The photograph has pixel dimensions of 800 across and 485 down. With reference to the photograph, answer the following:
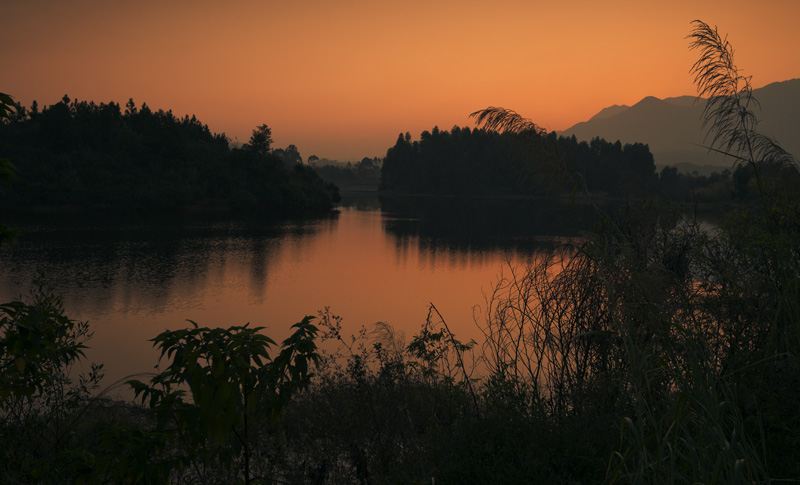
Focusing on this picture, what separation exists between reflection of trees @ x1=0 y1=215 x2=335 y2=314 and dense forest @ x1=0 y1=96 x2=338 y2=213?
44.7 ft

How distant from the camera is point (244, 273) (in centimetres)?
3322

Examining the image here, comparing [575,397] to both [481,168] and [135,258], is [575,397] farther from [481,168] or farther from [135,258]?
[481,168]

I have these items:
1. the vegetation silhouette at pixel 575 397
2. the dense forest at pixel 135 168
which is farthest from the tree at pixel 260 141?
the vegetation silhouette at pixel 575 397

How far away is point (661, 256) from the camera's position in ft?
41.9

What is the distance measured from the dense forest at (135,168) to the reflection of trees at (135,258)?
44.7 feet

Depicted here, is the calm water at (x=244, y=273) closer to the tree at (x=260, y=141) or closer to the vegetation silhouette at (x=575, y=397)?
the vegetation silhouette at (x=575, y=397)

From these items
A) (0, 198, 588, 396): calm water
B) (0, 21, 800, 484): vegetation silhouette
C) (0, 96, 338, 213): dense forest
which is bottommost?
(0, 198, 588, 396): calm water

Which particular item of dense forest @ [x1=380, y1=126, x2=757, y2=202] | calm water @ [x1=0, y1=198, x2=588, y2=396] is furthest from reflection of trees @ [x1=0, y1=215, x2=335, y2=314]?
dense forest @ [x1=380, y1=126, x2=757, y2=202]

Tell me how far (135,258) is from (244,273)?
27.7 ft

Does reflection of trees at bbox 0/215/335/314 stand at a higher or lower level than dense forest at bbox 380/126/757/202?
lower

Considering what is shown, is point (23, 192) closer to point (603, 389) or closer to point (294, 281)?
point (294, 281)

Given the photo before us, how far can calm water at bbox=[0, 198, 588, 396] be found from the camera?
73.6 feet

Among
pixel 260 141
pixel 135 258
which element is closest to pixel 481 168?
pixel 260 141

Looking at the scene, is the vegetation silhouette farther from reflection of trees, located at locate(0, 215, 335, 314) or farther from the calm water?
reflection of trees, located at locate(0, 215, 335, 314)
